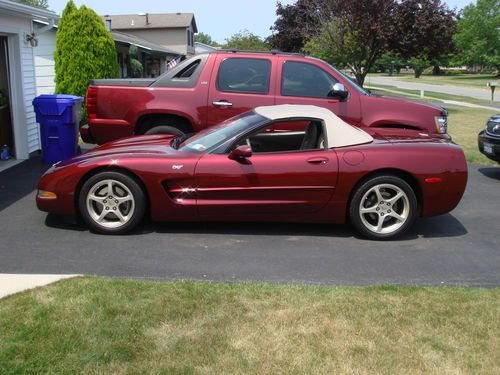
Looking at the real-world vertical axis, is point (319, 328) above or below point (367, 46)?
below

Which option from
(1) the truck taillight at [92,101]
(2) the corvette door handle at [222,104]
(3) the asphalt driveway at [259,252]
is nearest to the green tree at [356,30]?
(2) the corvette door handle at [222,104]

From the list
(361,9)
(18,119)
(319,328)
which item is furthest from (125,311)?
(361,9)

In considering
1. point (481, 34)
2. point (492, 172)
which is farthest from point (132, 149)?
point (481, 34)

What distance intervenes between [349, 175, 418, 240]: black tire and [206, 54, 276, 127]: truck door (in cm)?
264

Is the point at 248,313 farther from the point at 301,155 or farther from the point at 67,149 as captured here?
the point at 67,149

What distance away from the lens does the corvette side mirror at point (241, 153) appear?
5.46 m

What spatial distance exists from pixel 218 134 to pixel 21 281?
2.52 meters

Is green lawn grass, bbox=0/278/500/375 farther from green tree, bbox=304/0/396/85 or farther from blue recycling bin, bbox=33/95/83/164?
green tree, bbox=304/0/396/85

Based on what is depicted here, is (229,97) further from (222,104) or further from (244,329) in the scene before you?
(244,329)

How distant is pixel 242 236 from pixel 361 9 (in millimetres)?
16965

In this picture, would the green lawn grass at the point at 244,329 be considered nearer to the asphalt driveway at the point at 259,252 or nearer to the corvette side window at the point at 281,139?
the asphalt driveway at the point at 259,252

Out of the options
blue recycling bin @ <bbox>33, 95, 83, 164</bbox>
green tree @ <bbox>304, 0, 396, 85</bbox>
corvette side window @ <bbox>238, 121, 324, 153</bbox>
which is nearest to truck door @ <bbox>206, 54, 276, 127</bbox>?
corvette side window @ <bbox>238, 121, 324, 153</bbox>

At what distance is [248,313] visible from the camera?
3807mm

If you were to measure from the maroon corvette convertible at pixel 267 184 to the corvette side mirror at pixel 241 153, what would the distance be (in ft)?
0.04
